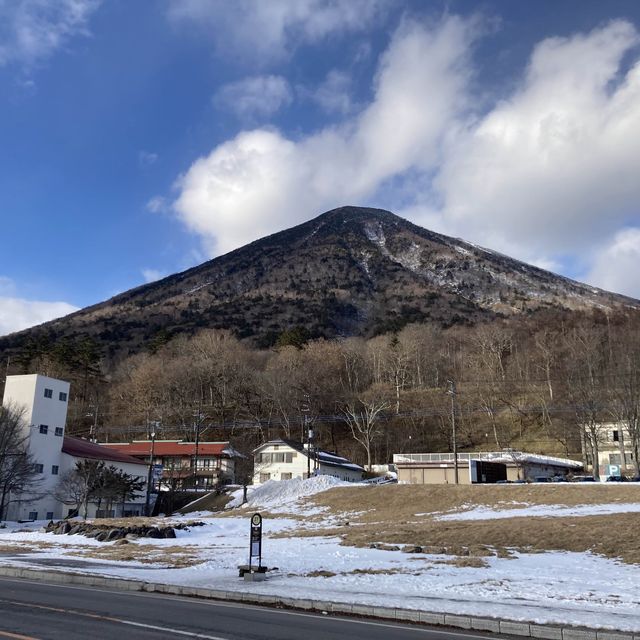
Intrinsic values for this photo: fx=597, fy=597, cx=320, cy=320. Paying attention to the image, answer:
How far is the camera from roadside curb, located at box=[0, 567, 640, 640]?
9.19 meters

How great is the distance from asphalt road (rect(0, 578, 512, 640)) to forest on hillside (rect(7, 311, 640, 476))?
68902 mm

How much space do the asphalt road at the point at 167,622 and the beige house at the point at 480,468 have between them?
47470mm

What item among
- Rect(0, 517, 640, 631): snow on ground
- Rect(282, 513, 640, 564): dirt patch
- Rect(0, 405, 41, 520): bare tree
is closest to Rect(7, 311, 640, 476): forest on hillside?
Rect(0, 405, 41, 520): bare tree

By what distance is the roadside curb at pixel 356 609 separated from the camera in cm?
919

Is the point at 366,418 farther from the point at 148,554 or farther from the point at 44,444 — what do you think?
the point at 148,554

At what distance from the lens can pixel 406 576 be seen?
15797 mm

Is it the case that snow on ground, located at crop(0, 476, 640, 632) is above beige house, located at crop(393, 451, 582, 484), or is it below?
below

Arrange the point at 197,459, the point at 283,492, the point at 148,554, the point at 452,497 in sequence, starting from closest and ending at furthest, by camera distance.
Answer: the point at 148,554 → the point at 452,497 → the point at 283,492 → the point at 197,459

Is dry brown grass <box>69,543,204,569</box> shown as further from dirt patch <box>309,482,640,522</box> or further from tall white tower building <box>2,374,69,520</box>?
tall white tower building <box>2,374,69,520</box>

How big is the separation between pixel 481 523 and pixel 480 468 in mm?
28752

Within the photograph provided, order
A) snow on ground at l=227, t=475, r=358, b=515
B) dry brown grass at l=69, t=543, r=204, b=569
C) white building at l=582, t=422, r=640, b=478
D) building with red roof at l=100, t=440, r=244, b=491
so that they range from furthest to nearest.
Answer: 1. building with red roof at l=100, t=440, r=244, b=491
2. white building at l=582, t=422, r=640, b=478
3. snow on ground at l=227, t=475, r=358, b=515
4. dry brown grass at l=69, t=543, r=204, b=569

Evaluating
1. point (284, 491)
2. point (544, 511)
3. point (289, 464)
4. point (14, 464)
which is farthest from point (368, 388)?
point (544, 511)

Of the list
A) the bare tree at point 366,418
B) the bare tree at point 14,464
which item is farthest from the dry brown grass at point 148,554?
the bare tree at point 366,418

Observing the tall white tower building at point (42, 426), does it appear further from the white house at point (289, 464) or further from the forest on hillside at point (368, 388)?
the forest on hillside at point (368, 388)
